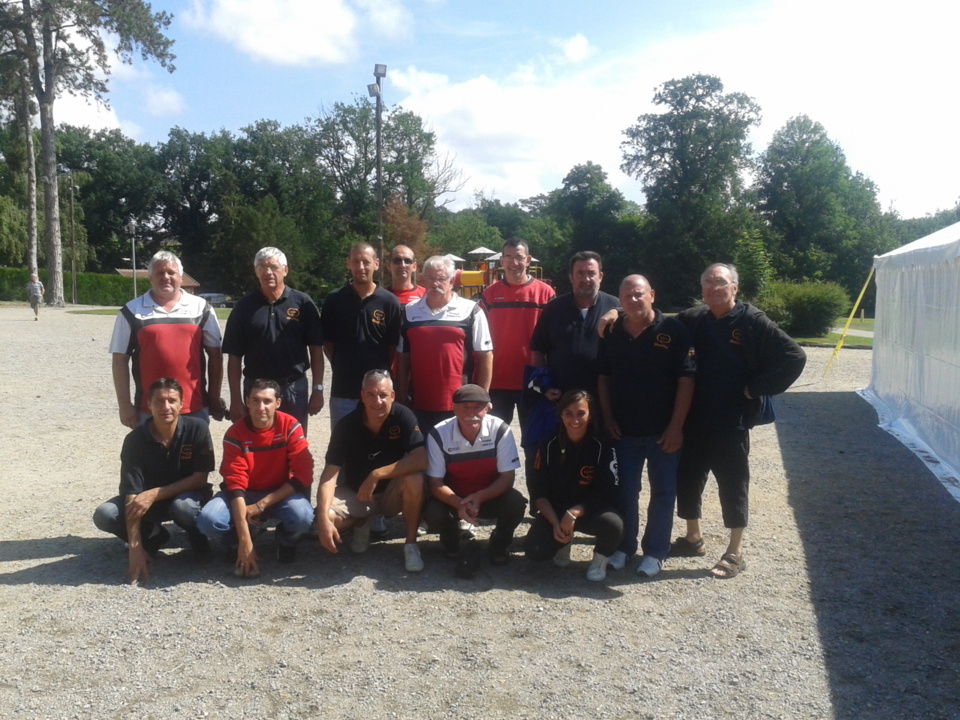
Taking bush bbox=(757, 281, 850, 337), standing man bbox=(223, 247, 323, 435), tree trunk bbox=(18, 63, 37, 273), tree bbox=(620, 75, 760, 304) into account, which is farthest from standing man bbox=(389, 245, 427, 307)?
tree bbox=(620, 75, 760, 304)

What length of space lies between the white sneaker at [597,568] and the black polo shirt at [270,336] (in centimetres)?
208

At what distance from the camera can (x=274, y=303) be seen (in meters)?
4.96

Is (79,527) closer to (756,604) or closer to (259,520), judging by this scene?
(259,520)

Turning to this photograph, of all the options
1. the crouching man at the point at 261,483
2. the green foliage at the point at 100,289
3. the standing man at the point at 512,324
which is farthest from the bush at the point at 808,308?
the green foliage at the point at 100,289

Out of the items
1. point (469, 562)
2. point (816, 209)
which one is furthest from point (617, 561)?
point (816, 209)

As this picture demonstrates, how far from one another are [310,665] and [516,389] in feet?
7.89

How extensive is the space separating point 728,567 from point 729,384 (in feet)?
3.25

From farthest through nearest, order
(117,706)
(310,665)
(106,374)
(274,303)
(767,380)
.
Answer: (106,374), (274,303), (767,380), (310,665), (117,706)

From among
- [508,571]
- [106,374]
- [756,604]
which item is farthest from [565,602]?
[106,374]

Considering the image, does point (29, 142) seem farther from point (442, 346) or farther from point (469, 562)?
point (469, 562)

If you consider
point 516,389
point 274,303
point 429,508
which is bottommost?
point 429,508

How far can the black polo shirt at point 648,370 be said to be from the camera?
4430 mm

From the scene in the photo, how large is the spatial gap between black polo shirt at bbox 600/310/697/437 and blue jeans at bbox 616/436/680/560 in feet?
0.31

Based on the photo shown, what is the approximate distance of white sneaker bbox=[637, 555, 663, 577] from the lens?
4.44m
